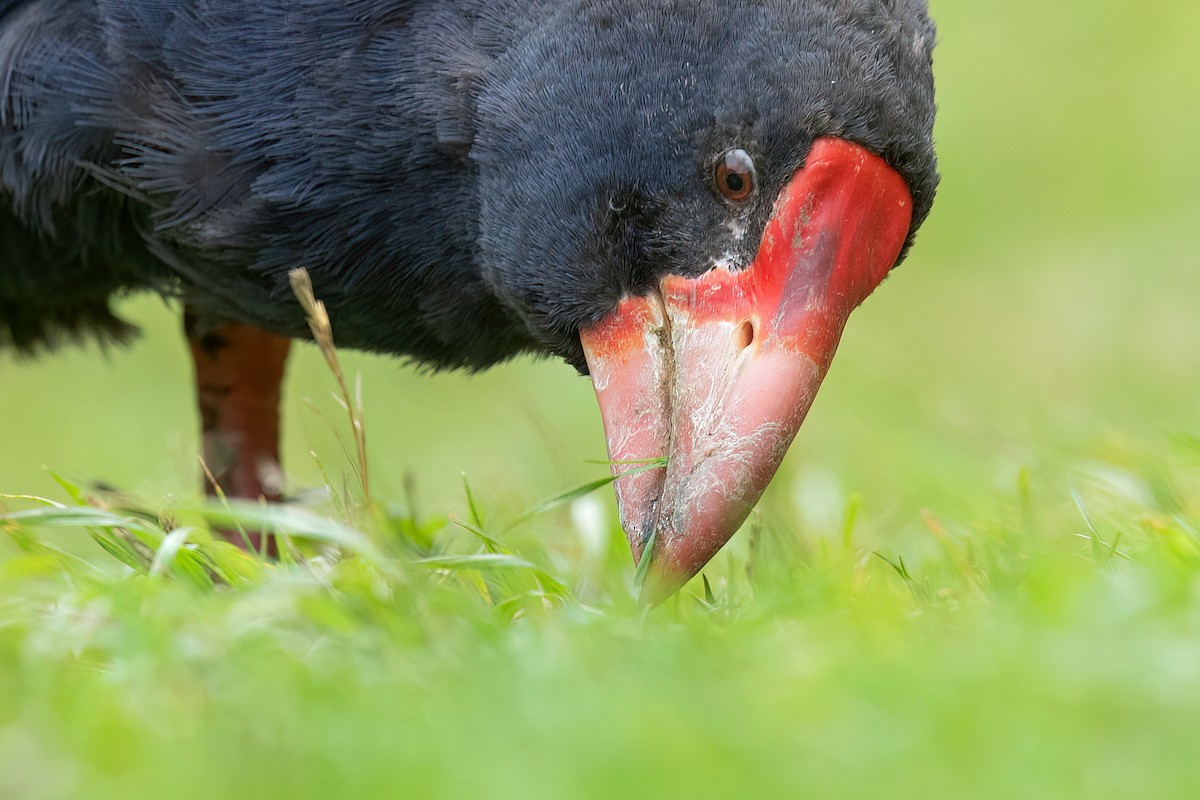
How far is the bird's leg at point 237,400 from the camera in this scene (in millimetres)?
4000

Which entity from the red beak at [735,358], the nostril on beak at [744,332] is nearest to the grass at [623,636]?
the red beak at [735,358]

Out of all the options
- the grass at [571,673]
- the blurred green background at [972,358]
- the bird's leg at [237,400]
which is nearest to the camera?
the grass at [571,673]

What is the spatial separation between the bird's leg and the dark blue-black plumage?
0.64m

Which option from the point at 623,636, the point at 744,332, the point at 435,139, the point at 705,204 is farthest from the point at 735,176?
the point at 623,636

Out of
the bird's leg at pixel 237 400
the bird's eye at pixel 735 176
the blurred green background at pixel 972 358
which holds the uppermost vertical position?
the bird's eye at pixel 735 176

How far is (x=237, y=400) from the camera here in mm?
4062

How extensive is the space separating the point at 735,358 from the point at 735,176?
12.1 inches

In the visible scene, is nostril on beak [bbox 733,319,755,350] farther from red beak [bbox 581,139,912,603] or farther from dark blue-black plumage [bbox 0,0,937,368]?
dark blue-black plumage [bbox 0,0,937,368]

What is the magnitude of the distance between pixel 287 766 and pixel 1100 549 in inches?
60.4

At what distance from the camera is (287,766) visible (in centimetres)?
163

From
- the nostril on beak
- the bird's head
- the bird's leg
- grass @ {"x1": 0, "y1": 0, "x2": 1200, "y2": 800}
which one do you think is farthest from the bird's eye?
the bird's leg

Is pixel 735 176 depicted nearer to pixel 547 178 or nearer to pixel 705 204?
pixel 705 204

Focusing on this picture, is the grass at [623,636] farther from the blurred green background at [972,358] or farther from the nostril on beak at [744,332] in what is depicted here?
the nostril on beak at [744,332]

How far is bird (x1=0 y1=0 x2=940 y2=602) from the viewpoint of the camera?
99.7 inches
